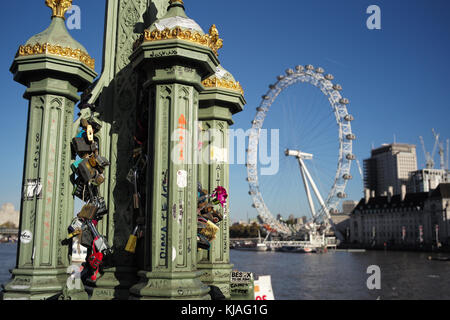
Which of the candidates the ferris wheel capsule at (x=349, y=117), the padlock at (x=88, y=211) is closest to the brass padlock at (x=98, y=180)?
the padlock at (x=88, y=211)

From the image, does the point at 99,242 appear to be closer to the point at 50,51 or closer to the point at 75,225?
the point at 75,225

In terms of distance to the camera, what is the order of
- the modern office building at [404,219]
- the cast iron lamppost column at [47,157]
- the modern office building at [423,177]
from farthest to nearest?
the modern office building at [423,177], the modern office building at [404,219], the cast iron lamppost column at [47,157]

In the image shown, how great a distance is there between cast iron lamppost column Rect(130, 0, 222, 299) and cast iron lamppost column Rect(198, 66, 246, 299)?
2.14 m

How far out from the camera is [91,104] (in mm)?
8055

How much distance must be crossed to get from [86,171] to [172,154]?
1996mm

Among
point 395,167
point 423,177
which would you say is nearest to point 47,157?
point 423,177

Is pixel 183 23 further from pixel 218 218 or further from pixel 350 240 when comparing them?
pixel 350 240

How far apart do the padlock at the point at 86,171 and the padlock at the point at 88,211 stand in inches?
17.1

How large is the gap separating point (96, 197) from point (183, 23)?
129 inches

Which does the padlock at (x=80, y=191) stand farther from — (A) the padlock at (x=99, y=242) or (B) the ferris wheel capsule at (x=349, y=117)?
Result: (B) the ferris wheel capsule at (x=349, y=117)

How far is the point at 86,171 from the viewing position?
7.66 metres

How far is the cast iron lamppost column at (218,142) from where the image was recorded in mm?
9094
